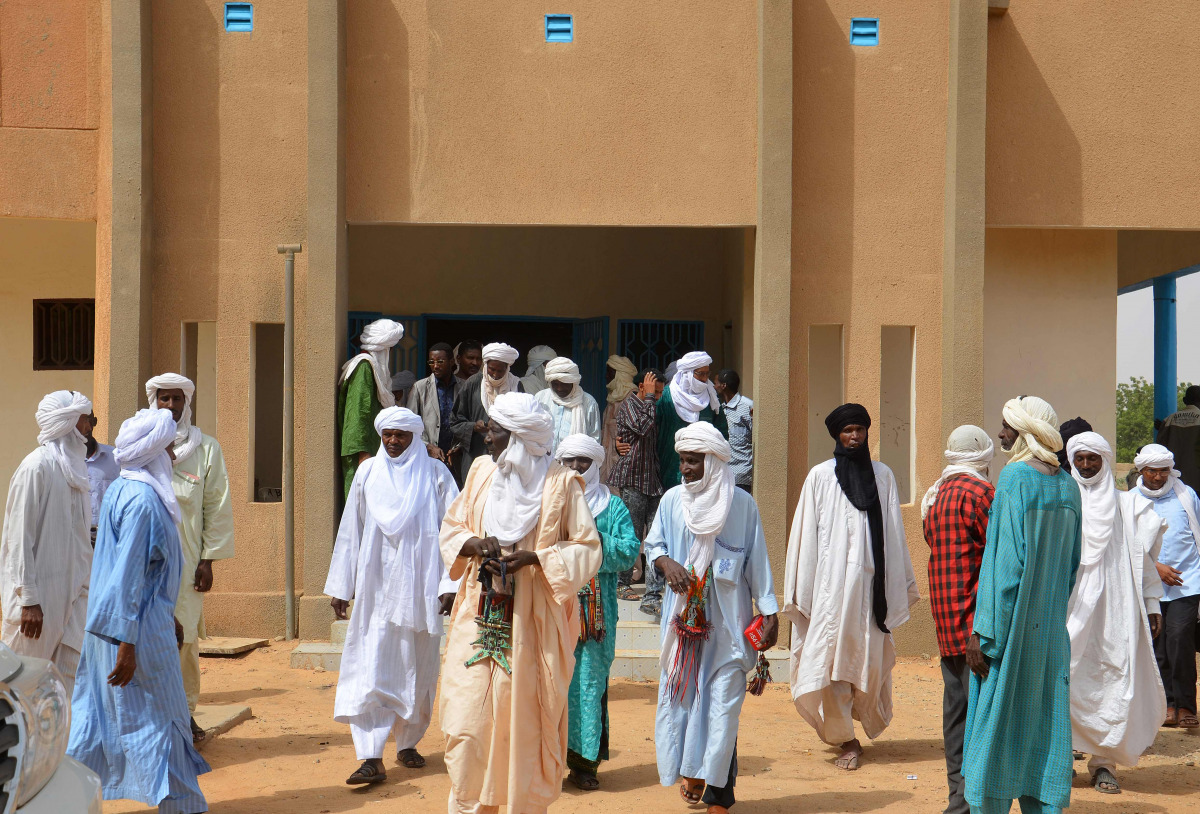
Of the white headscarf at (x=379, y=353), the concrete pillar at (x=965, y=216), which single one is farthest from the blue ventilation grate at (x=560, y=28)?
the concrete pillar at (x=965, y=216)

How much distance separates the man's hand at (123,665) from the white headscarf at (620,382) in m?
5.90

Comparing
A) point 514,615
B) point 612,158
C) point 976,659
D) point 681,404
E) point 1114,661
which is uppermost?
point 612,158

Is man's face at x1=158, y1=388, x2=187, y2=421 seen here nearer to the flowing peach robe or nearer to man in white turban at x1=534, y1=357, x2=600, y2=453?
the flowing peach robe

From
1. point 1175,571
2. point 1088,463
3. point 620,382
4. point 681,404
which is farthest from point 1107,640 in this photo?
point 620,382

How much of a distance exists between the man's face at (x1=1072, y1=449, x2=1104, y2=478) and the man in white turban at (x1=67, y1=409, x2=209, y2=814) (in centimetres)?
443

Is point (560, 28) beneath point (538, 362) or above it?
above

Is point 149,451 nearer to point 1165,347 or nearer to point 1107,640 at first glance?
point 1107,640

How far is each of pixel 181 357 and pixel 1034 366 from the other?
6921 mm

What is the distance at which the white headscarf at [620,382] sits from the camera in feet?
33.7

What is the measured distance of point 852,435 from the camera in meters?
6.29

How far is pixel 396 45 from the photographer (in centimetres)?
926

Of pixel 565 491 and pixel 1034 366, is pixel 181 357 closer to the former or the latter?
pixel 565 491

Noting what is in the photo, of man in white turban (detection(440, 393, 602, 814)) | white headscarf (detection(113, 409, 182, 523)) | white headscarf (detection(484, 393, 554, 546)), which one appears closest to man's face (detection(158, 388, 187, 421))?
white headscarf (detection(113, 409, 182, 523))

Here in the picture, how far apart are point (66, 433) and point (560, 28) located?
5.22 meters
